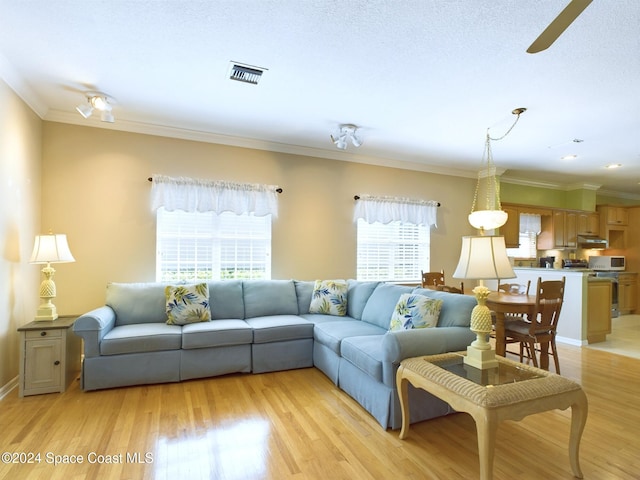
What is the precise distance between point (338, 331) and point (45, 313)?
2747 millimetres

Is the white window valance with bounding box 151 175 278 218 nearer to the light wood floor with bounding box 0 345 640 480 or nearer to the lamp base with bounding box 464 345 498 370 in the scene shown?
the light wood floor with bounding box 0 345 640 480

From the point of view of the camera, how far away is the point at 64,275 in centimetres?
374

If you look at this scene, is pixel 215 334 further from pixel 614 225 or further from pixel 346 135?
pixel 614 225

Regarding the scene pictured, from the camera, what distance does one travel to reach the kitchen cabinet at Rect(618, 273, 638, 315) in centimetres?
Answer: 714

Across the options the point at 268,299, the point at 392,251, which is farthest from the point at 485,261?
the point at 392,251

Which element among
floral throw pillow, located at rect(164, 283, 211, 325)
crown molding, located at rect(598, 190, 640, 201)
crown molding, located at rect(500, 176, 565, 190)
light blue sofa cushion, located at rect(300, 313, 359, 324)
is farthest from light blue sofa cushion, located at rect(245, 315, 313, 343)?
crown molding, located at rect(598, 190, 640, 201)

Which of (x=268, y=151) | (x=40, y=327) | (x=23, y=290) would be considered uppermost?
(x=268, y=151)

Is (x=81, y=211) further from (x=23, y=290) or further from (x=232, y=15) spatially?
(x=232, y=15)

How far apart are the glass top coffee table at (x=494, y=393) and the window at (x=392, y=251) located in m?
3.12

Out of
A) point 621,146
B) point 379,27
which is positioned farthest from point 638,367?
point 379,27

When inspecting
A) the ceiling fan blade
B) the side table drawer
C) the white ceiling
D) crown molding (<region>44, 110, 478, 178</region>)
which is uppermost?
the white ceiling

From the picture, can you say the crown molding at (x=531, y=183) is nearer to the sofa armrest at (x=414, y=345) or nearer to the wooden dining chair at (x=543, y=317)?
the wooden dining chair at (x=543, y=317)

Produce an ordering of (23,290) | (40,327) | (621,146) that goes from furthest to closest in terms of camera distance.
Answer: (621,146) → (23,290) → (40,327)

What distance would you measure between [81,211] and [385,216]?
13.2 feet
